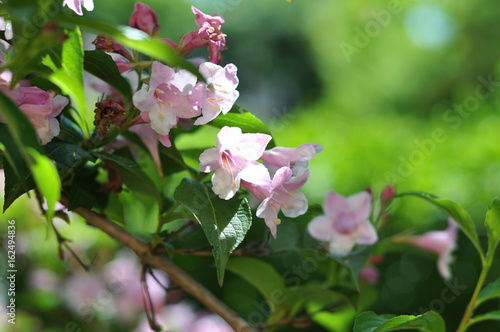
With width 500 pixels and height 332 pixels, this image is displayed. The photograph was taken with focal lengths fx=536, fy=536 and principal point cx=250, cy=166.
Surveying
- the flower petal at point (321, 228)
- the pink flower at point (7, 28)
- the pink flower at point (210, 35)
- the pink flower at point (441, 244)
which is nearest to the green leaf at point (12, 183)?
the pink flower at point (7, 28)

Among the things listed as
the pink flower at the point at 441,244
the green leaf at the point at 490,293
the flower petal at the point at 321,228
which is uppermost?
the green leaf at the point at 490,293

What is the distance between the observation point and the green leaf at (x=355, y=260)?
2.59 ft

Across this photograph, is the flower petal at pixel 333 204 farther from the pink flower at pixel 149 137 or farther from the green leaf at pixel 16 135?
the green leaf at pixel 16 135

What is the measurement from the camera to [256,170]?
620mm

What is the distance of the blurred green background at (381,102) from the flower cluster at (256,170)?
1.78 ft

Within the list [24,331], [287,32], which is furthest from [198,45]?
[287,32]

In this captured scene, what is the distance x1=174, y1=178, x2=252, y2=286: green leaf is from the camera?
556 millimetres

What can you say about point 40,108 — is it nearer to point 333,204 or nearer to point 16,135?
point 16,135

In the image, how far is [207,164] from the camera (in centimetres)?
62

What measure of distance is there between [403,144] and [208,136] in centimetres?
94

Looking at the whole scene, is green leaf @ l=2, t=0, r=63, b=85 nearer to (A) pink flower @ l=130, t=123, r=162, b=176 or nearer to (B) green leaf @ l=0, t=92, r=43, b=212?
(B) green leaf @ l=0, t=92, r=43, b=212

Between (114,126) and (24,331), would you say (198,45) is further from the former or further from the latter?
(24,331)

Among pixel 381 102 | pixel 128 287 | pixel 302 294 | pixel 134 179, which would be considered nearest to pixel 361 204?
pixel 302 294

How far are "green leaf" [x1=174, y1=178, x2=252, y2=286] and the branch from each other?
0.13 meters
